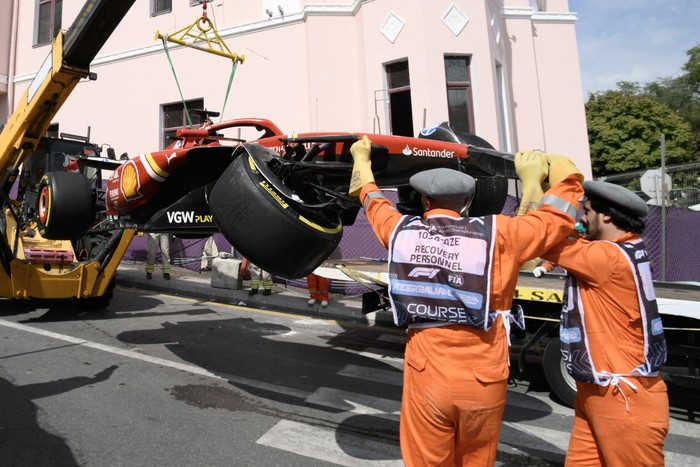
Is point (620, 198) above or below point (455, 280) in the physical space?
above

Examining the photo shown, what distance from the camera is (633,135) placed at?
102 feet

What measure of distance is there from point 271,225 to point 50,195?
2849mm

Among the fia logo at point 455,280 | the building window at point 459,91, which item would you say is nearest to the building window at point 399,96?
the building window at point 459,91

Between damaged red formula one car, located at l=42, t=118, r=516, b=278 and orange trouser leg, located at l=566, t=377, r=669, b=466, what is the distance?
153 cm

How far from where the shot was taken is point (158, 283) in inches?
379

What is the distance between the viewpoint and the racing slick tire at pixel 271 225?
266cm

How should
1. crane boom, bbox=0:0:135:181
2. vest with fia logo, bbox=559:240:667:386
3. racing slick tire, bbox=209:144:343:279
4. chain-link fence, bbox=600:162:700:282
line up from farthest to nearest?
chain-link fence, bbox=600:162:700:282 < crane boom, bbox=0:0:135:181 < racing slick tire, bbox=209:144:343:279 < vest with fia logo, bbox=559:240:667:386

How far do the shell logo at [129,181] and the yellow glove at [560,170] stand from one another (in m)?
3.31

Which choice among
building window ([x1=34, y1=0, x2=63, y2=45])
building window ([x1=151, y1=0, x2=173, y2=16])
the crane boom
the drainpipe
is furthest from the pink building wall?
the crane boom

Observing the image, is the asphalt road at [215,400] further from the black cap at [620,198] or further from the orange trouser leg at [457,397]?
A: the black cap at [620,198]

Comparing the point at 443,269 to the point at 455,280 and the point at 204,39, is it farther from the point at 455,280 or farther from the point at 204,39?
the point at 204,39

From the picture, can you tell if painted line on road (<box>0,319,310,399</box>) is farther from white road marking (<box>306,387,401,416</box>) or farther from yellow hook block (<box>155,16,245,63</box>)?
yellow hook block (<box>155,16,245,63</box>)

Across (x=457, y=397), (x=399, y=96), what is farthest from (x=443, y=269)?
(x=399, y=96)

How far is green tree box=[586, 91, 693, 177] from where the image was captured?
1195 inches
